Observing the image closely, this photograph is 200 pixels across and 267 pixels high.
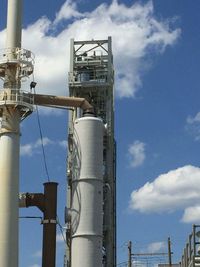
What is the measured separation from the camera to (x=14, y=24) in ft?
146

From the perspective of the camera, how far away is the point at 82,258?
40344mm

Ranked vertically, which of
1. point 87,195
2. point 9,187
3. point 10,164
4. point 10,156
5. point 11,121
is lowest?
point 87,195

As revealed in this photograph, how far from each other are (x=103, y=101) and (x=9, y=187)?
13.6 metres

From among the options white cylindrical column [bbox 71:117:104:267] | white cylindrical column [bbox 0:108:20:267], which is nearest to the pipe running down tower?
white cylindrical column [bbox 0:108:20:267]

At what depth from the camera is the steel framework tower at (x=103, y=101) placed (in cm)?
4800

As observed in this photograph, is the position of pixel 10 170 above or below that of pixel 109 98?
below

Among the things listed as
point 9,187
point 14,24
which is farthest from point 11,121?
point 14,24

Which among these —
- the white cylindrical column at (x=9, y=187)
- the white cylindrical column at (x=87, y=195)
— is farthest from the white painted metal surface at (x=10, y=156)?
the white cylindrical column at (x=87, y=195)

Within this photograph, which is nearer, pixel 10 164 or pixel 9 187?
pixel 9 187

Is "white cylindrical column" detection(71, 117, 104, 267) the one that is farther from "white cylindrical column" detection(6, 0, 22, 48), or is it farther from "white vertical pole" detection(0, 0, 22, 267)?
"white cylindrical column" detection(6, 0, 22, 48)

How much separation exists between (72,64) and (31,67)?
8478 millimetres

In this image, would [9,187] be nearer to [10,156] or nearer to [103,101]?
[10,156]

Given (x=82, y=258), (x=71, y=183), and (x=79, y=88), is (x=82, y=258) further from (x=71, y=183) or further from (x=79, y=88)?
(x=79, y=88)

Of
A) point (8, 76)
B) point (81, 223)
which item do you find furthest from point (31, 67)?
point (81, 223)
